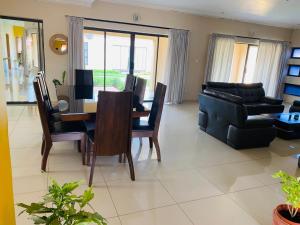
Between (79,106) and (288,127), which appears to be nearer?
(79,106)

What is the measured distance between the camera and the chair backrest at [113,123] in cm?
229

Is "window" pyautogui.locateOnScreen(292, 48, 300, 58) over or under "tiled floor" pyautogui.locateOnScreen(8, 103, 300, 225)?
over

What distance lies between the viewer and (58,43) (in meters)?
5.61

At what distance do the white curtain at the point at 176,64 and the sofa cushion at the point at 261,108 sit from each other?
82.1 inches

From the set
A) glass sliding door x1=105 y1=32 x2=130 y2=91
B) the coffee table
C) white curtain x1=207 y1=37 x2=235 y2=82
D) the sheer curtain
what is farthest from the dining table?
white curtain x1=207 y1=37 x2=235 y2=82

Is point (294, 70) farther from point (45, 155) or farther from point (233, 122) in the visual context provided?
point (45, 155)

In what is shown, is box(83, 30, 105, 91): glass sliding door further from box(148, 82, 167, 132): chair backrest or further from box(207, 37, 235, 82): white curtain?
box(207, 37, 235, 82): white curtain

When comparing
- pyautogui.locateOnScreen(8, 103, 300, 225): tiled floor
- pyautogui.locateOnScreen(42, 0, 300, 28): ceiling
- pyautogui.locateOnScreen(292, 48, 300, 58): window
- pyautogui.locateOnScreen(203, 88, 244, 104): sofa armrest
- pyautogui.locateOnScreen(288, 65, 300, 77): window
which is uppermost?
pyautogui.locateOnScreen(42, 0, 300, 28): ceiling

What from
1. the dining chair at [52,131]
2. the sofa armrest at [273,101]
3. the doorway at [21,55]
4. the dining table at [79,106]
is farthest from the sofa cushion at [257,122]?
the doorway at [21,55]

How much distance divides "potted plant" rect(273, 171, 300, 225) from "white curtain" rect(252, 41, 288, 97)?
738 cm

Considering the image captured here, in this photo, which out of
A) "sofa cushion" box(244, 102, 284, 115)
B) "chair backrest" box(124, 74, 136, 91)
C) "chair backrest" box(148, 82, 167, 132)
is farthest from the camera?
"sofa cushion" box(244, 102, 284, 115)

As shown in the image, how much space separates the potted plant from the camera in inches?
62.0

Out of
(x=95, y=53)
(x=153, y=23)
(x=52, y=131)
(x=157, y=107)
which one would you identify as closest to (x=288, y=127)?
(x=157, y=107)

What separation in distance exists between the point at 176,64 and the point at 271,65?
4068mm
